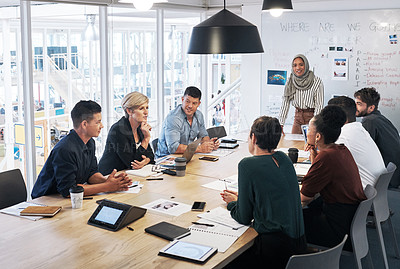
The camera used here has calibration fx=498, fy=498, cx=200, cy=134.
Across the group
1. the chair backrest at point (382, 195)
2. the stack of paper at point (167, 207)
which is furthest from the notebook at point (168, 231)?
the chair backrest at point (382, 195)

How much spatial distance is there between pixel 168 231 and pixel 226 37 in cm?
130

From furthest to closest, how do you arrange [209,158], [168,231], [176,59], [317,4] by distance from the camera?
1. [176,59]
2. [317,4]
3. [209,158]
4. [168,231]

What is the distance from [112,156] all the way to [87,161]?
0.55 meters

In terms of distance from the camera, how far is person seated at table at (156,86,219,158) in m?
4.59

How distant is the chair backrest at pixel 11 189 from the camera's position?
10.8 feet

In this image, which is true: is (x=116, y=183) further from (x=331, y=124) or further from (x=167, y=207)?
(x=331, y=124)

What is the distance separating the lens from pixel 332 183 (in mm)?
3129

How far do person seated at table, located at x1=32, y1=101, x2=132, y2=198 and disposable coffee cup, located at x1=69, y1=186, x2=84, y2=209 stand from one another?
18 cm

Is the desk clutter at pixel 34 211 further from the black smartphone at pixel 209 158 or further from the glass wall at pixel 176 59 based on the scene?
the glass wall at pixel 176 59

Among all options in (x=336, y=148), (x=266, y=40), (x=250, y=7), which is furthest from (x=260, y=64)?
(x=336, y=148)

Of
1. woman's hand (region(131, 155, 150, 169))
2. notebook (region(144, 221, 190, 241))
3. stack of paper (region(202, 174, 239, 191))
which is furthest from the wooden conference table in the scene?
woman's hand (region(131, 155, 150, 169))

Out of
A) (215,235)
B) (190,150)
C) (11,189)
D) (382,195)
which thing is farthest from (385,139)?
(11,189)

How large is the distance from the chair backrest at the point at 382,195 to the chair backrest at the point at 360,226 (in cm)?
29

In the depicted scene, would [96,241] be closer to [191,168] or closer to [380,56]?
[191,168]
